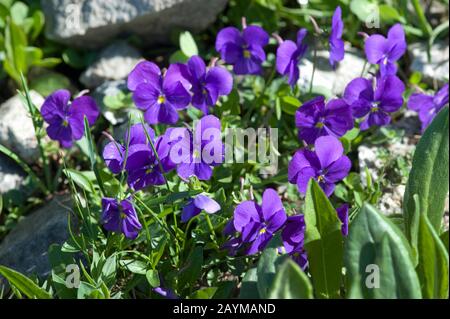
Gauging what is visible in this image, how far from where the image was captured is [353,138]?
361 cm

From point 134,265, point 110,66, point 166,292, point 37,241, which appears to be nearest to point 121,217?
point 134,265

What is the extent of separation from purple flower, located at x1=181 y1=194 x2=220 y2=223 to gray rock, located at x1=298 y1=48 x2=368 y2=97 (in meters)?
1.33

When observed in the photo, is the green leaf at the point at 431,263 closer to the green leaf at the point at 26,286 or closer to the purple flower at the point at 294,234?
the purple flower at the point at 294,234

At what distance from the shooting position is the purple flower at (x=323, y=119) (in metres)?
3.17

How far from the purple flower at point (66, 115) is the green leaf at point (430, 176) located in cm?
136

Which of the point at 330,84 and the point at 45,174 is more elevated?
the point at 330,84

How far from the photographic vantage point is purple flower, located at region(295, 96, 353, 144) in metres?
3.17

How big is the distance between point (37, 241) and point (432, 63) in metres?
2.22

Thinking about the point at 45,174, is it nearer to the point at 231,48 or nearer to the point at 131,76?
the point at 131,76

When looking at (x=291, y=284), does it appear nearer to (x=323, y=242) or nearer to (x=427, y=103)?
(x=323, y=242)

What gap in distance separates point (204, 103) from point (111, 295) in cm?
88

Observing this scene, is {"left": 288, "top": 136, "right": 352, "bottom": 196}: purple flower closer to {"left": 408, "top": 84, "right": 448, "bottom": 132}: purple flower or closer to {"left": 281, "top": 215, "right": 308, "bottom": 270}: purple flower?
{"left": 281, "top": 215, "right": 308, "bottom": 270}: purple flower

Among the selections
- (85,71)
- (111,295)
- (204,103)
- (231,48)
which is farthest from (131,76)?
(85,71)

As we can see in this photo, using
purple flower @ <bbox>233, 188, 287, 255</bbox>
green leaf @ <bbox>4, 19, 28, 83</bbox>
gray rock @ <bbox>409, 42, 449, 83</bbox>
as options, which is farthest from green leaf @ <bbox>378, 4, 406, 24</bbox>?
green leaf @ <bbox>4, 19, 28, 83</bbox>
